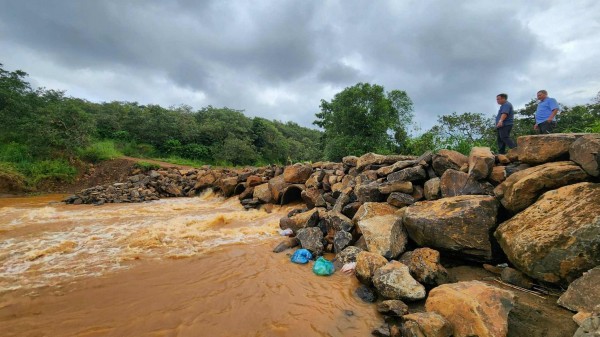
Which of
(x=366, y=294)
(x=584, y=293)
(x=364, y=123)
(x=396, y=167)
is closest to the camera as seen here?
(x=584, y=293)

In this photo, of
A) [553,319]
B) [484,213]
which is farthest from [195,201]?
[553,319]

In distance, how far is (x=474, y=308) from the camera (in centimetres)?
278

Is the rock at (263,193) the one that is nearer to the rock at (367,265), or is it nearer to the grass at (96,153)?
the rock at (367,265)

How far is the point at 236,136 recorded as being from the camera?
29.9 metres

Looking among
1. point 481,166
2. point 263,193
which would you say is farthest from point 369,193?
point 263,193

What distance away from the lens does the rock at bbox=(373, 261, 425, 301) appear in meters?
3.51

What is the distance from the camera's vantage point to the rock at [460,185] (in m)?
4.83

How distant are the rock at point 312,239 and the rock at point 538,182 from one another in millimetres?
3264

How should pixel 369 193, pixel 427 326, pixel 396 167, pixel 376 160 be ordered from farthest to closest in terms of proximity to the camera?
1. pixel 376 160
2. pixel 396 167
3. pixel 369 193
4. pixel 427 326

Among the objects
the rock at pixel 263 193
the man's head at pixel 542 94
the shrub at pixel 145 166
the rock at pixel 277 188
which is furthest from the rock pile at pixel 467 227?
the shrub at pixel 145 166

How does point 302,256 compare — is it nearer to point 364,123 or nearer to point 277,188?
point 277,188

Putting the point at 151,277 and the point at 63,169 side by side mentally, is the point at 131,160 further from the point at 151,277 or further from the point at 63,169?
the point at 151,277

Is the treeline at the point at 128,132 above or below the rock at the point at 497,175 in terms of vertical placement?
above

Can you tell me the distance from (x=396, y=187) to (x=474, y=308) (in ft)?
11.0
